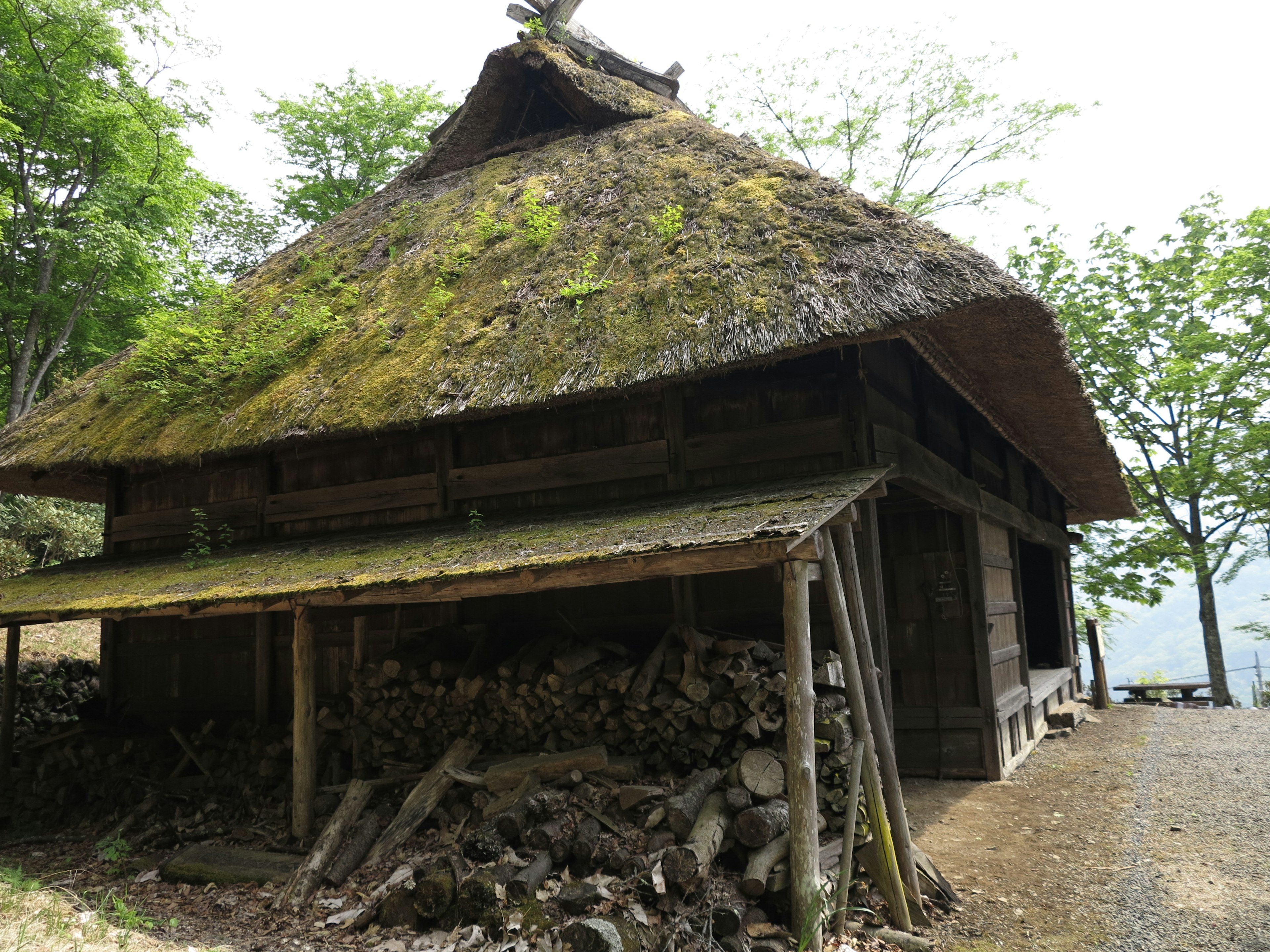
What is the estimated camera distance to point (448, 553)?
5.71 meters

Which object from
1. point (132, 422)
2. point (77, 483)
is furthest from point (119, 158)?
point (132, 422)

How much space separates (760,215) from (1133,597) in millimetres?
16039

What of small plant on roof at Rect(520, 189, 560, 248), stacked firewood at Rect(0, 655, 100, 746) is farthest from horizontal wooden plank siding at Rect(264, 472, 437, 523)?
stacked firewood at Rect(0, 655, 100, 746)

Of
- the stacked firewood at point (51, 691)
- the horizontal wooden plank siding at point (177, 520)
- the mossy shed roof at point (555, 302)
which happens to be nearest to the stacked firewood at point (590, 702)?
the mossy shed roof at point (555, 302)

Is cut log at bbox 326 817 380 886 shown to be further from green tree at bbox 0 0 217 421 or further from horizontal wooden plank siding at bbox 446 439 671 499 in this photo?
green tree at bbox 0 0 217 421

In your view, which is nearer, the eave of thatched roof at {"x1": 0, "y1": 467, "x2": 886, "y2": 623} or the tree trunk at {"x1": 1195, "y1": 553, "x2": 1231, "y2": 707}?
the eave of thatched roof at {"x1": 0, "y1": 467, "x2": 886, "y2": 623}

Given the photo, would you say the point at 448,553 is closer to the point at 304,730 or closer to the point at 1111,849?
the point at 304,730

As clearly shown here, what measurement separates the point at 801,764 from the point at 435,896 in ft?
6.96

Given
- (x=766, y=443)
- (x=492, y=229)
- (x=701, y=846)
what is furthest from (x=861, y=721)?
(x=492, y=229)

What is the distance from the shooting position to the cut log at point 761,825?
453 cm

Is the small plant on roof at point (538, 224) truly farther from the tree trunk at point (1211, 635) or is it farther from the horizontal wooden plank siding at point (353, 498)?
the tree trunk at point (1211, 635)

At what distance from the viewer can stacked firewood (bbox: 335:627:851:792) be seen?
5234mm

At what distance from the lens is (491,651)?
6773 mm

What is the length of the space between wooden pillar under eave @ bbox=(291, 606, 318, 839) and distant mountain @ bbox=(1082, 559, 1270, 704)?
102849 mm
